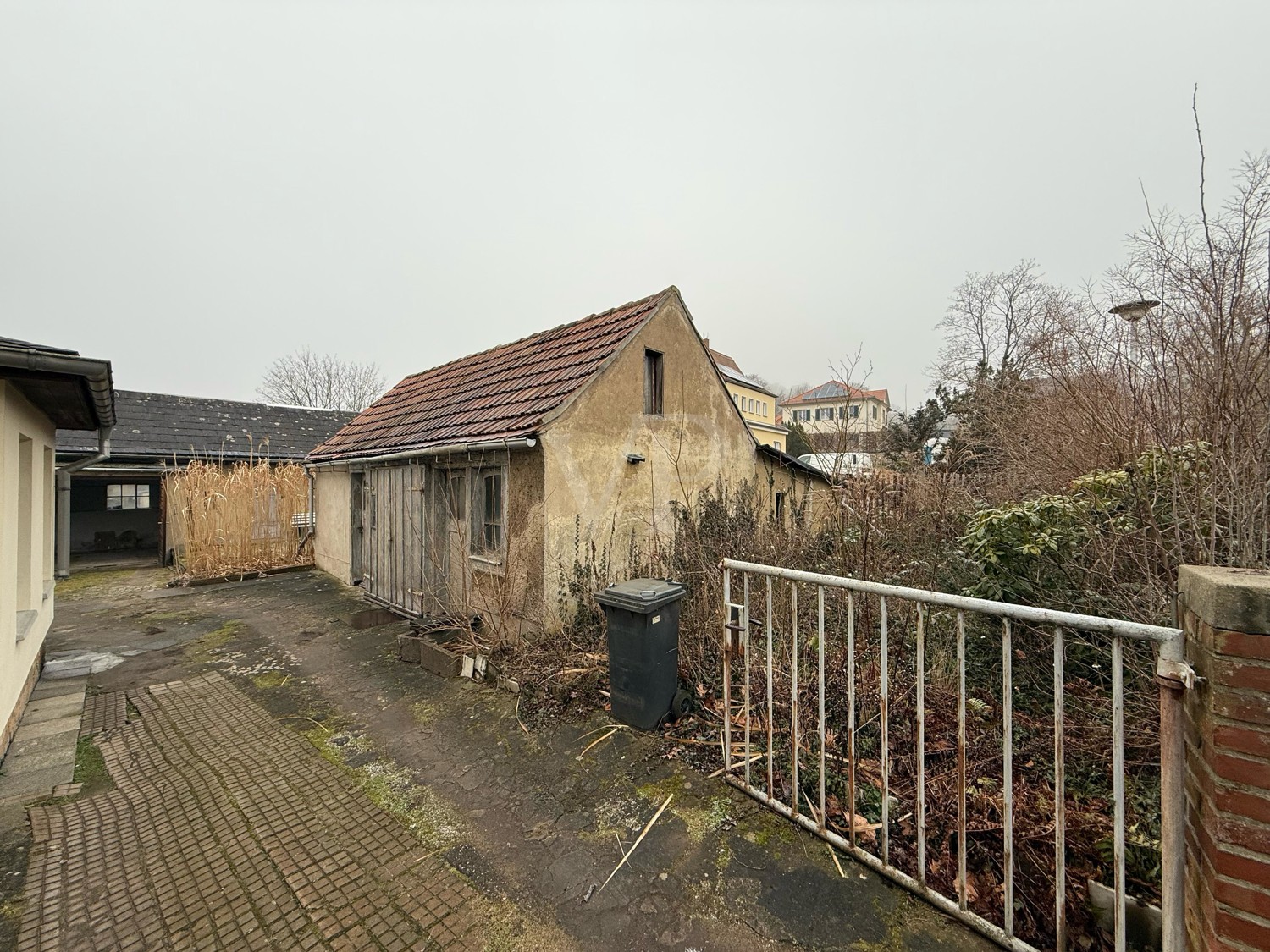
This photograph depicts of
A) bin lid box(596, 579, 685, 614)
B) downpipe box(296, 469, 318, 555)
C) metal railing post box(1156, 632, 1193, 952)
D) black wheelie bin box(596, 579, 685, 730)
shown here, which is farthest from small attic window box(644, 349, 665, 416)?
downpipe box(296, 469, 318, 555)

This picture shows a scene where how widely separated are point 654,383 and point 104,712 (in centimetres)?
815

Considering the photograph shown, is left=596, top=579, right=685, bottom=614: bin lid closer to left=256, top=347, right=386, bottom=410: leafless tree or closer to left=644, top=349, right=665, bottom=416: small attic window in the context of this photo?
left=644, top=349, right=665, bottom=416: small attic window

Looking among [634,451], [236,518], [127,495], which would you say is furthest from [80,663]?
[127,495]

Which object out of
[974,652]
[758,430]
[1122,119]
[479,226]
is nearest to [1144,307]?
[974,652]

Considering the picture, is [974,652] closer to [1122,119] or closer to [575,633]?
[575,633]

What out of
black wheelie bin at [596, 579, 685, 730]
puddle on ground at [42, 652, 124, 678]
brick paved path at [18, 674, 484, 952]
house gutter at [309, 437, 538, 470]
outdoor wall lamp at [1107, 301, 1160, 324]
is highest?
outdoor wall lamp at [1107, 301, 1160, 324]

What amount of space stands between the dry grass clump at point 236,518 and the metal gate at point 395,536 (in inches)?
210

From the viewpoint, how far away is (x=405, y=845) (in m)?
3.14

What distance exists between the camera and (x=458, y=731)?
15.2ft

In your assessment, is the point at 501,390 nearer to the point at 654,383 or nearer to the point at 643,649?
the point at 654,383

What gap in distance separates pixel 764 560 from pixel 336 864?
16.4 feet

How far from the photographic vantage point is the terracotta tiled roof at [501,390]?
288 inches

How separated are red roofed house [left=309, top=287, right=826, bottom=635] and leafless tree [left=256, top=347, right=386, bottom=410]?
2933cm

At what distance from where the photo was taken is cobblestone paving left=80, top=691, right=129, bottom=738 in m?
4.80
